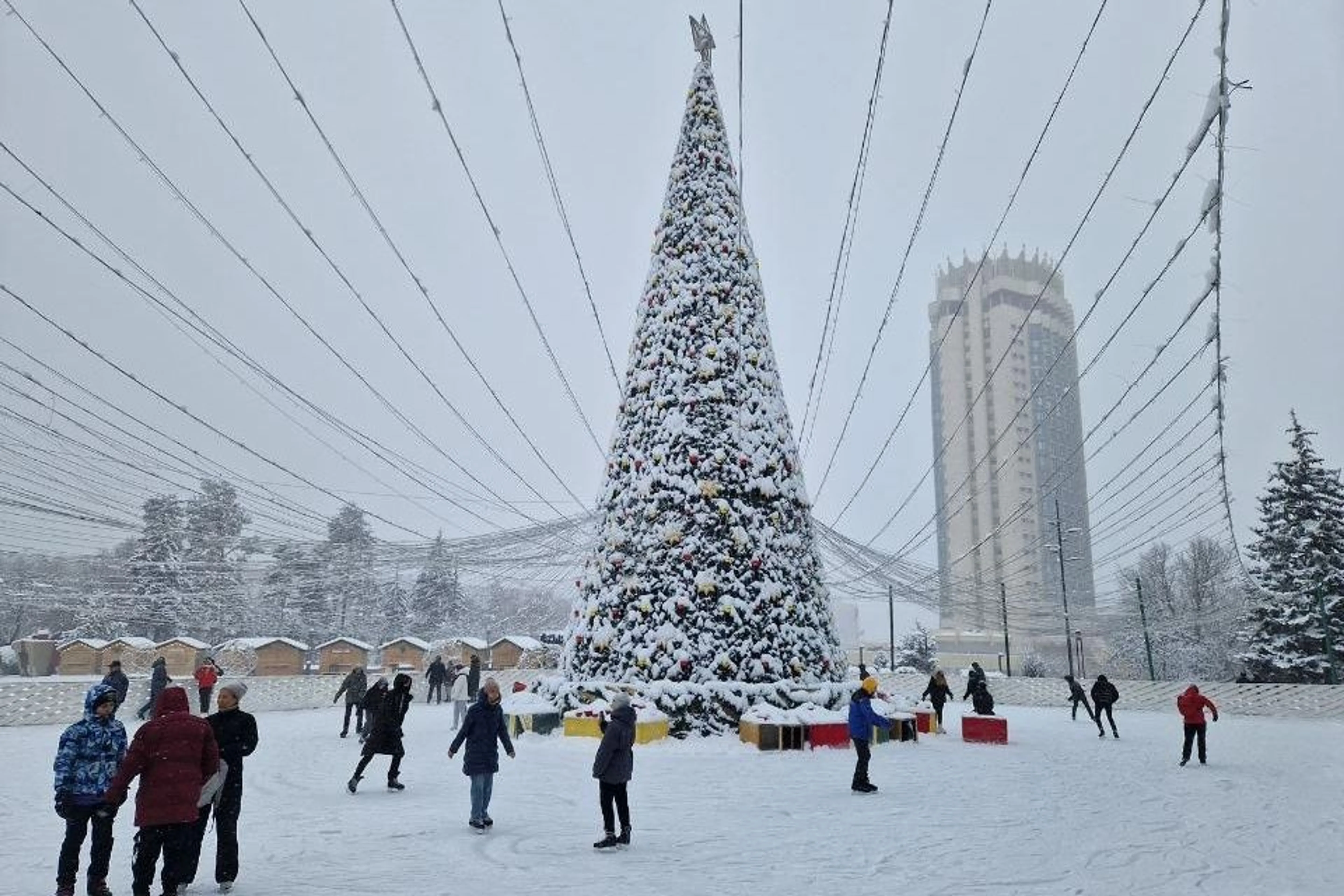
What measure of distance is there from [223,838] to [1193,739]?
44.6 ft

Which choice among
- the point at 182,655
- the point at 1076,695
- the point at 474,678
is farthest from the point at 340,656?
the point at 1076,695

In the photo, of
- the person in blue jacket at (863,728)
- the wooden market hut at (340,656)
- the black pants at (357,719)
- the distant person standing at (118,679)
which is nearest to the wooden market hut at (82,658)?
the wooden market hut at (340,656)

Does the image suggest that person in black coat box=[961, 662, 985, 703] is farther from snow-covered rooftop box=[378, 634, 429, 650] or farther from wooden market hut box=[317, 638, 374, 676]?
snow-covered rooftop box=[378, 634, 429, 650]

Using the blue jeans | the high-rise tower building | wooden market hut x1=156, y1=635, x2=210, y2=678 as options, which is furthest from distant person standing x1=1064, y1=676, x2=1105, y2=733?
the high-rise tower building

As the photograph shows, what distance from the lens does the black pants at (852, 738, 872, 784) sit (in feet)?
31.2

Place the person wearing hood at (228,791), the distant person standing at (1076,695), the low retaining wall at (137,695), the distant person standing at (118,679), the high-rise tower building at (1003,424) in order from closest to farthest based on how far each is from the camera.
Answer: the person wearing hood at (228,791), the distant person standing at (118,679), the low retaining wall at (137,695), the distant person standing at (1076,695), the high-rise tower building at (1003,424)

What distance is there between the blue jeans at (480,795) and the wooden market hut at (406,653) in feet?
131

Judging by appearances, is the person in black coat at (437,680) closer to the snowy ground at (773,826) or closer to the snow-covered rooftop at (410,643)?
the snowy ground at (773,826)

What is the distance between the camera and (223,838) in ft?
17.7

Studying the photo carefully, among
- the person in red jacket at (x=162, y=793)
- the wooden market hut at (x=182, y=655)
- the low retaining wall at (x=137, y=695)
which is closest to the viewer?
the person in red jacket at (x=162, y=793)

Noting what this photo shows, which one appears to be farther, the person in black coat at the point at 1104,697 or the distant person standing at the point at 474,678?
the distant person standing at the point at 474,678

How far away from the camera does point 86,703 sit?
539 centimetres

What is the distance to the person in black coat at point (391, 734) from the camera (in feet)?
30.5

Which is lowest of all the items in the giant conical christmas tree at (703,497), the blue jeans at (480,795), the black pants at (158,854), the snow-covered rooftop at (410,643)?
the snow-covered rooftop at (410,643)
